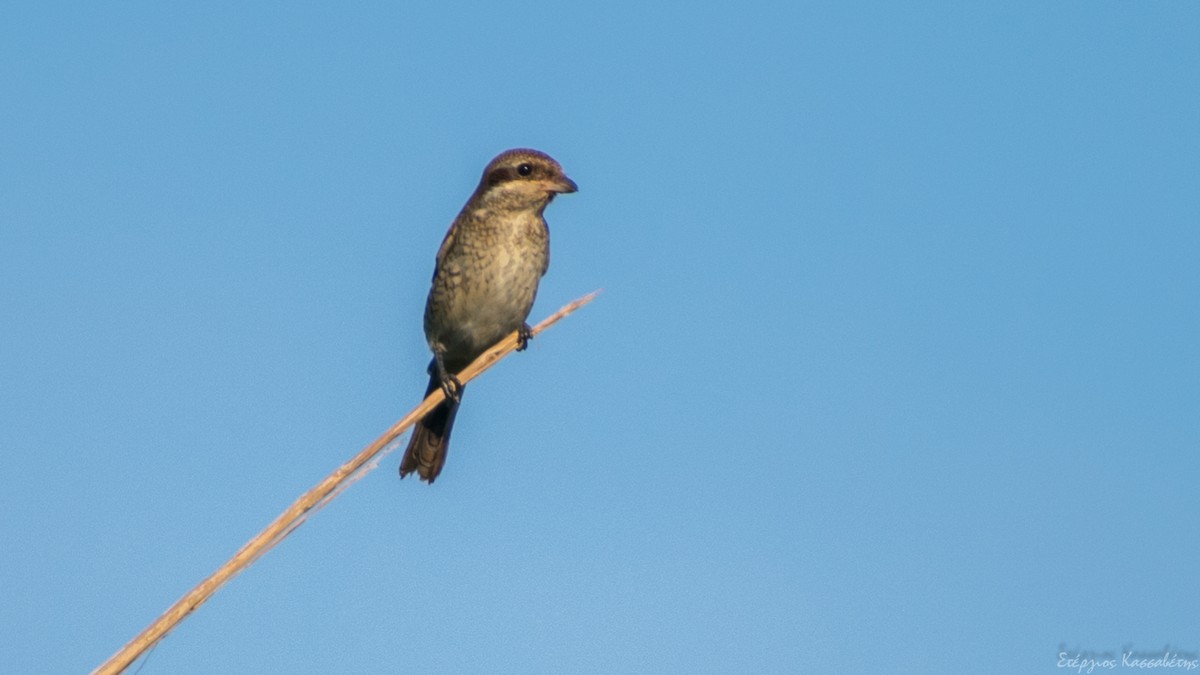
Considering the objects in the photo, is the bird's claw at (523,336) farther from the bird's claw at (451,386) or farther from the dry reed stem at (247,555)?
the dry reed stem at (247,555)

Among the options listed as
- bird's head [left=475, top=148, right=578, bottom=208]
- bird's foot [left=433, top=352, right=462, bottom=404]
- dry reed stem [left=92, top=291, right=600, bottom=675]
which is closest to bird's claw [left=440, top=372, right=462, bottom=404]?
bird's foot [left=433, top=352, right=462, bottom=404]

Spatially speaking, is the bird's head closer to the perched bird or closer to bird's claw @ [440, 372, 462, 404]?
the perched bird

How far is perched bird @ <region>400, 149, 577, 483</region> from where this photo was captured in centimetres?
714

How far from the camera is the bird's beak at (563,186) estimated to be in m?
7.06

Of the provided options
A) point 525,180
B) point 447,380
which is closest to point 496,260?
point 525,180

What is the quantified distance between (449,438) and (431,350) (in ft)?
2.80

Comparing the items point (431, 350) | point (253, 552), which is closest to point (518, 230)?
point (431, 350)

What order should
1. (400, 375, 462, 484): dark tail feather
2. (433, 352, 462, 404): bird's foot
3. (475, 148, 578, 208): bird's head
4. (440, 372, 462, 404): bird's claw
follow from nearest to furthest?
(440, 372, 462, 404): bird's claw < (433, 352, 462, 404): bird's foot < (400, 375, 462, 484): dark tail feather < (475, 148, 578, 208): bird's head

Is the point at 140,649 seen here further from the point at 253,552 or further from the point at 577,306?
the point at 577,306

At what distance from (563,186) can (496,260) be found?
19.7 inches

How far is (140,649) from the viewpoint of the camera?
2.31m

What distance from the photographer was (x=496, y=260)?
720cm

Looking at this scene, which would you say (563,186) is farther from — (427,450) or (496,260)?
(427,450)

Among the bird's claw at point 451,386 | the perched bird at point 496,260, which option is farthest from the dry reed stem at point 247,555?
the perched bird at point 496,260
